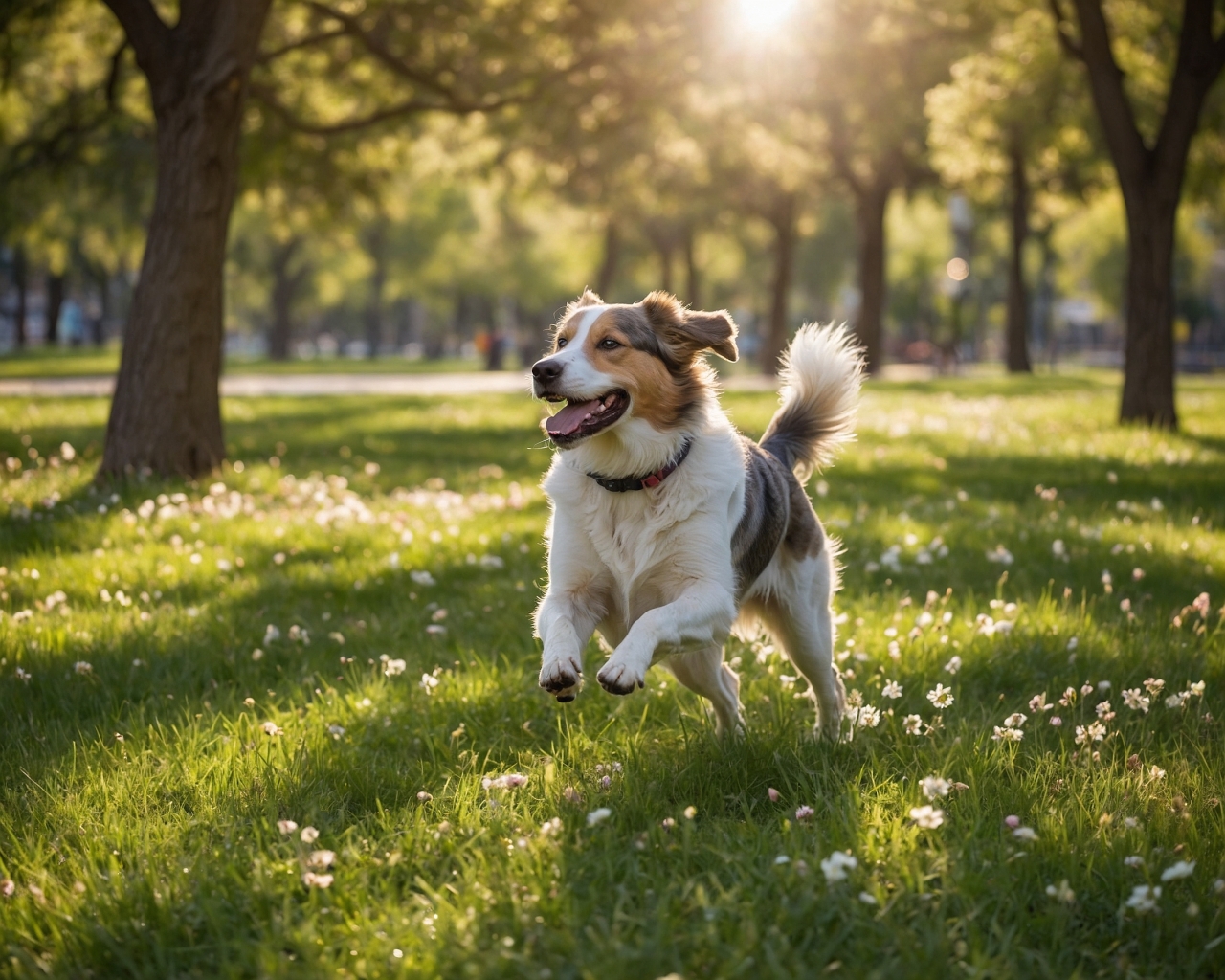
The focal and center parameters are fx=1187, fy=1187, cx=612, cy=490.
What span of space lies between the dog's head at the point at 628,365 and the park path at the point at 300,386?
20.5 meters

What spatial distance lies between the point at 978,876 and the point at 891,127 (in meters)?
24.1

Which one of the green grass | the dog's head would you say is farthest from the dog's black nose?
the green grass

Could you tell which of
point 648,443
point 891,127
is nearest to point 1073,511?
point 648,443

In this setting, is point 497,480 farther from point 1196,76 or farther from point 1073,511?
point 1196,76

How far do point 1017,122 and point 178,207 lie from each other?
22266 mm

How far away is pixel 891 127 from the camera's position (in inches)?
991

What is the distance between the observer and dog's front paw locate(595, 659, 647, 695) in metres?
3.73

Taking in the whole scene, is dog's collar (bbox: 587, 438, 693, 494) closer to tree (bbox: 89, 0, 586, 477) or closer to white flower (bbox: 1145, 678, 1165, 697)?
white flower (bbox: 1145, 678, 1165, 697)

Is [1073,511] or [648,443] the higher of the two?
[648,443]

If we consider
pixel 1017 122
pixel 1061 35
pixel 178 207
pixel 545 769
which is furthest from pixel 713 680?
pixel 1017 122

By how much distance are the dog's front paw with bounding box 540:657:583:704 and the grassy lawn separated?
367 mm

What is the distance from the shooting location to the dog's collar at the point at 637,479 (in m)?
4.54

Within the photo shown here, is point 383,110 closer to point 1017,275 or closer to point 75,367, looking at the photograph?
point 75,367

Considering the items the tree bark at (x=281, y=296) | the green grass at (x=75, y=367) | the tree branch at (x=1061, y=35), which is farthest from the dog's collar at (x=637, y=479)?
the tree bark at (x=281, y=296)
